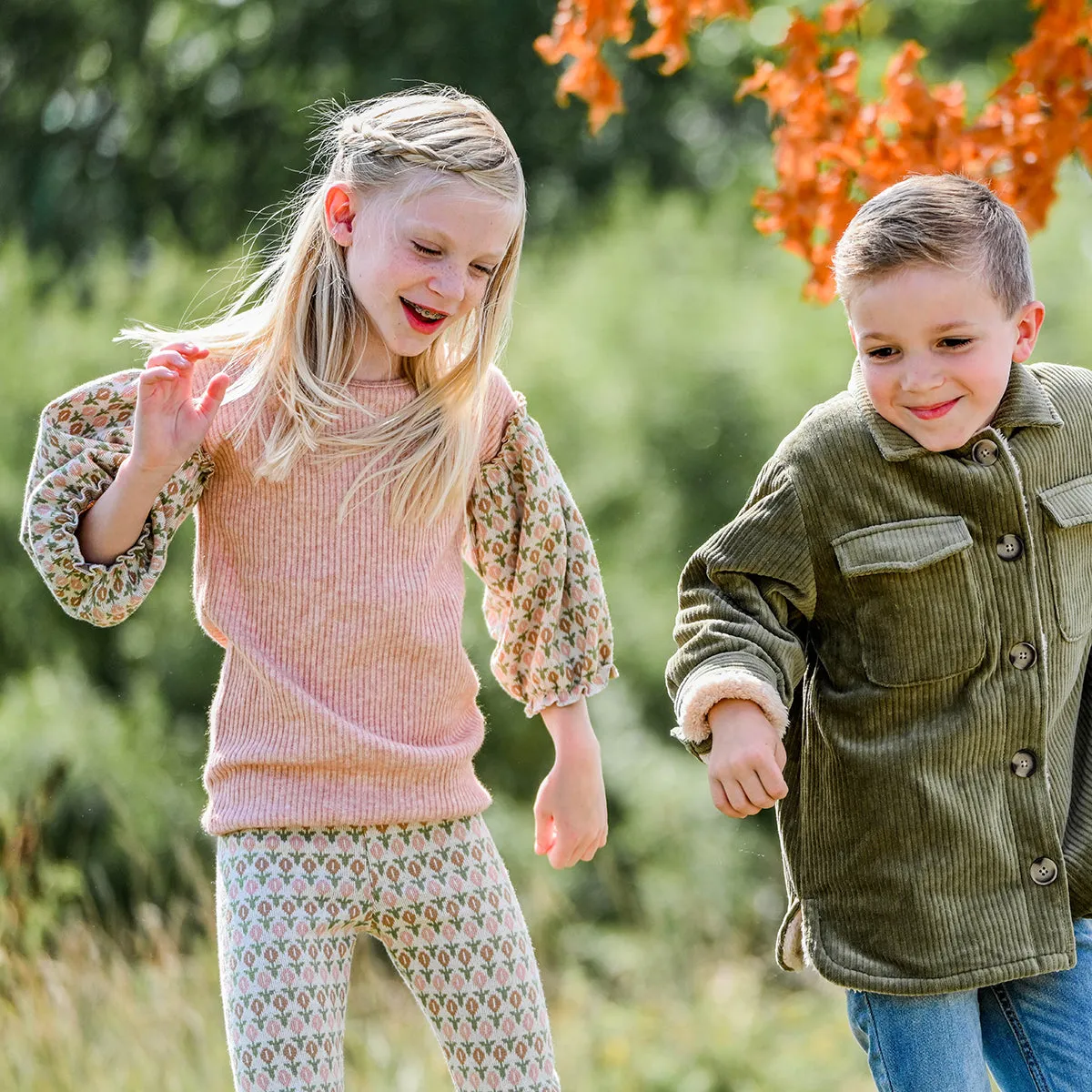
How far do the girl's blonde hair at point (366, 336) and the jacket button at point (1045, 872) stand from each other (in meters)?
1.05

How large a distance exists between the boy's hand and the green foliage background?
7.42 feet

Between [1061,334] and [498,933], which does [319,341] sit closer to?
[498,933]

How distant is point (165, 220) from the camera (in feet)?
40.8

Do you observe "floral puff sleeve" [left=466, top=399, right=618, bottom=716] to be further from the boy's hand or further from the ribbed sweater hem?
the boy's hand

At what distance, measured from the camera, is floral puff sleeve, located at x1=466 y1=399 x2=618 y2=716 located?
271 centimetres

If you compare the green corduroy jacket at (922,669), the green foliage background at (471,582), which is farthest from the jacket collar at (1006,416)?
the green foliage background at (471,582)

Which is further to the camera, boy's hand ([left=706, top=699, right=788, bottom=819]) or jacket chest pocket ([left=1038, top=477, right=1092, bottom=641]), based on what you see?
jacket chest pocket ([left=1038, top=477, right=1092, bottom=641])

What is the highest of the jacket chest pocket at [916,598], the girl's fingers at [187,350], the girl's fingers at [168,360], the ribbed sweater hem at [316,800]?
the girl's fingers at [187,350]

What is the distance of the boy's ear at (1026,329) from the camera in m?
2.44

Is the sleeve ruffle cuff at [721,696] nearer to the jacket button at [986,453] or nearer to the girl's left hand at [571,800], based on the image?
the girl's left hand at [571,800]

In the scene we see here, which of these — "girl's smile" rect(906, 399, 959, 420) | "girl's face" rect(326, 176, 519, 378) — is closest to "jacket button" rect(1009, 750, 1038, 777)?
"girl's smile" rect(906, 399, 959, 420)

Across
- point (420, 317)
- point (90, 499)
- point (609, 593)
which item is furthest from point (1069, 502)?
point (609, 593)

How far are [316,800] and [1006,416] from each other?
47.0 inches

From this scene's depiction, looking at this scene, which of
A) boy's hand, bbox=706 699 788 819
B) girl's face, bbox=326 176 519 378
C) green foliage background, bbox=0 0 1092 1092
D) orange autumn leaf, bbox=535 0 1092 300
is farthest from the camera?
green foliage background, bbox=0 0 1092 1092
